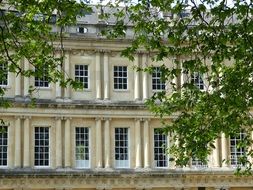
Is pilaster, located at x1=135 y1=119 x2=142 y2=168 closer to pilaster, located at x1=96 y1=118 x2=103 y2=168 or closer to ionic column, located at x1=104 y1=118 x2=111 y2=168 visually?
ionic column, located at x1=104 y1=118 x2=111 y2=168

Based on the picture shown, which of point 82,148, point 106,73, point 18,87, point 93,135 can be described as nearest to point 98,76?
point 106,73

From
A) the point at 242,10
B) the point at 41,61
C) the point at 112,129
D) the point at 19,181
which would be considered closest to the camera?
the point at 242,10

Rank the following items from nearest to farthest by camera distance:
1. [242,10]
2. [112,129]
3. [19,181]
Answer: [242,10], [19,181], [112,129]

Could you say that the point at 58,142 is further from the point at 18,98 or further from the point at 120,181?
the point at 120,181

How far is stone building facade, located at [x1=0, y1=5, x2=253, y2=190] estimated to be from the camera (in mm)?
33188

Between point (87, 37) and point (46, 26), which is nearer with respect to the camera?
point (46, 26)

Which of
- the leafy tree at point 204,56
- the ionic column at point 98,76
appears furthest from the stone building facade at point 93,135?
the leafy tree at point 204,56

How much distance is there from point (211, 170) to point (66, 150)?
8.01 metres

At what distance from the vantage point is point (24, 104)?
109 ft

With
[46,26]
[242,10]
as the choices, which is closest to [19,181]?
[46,26]

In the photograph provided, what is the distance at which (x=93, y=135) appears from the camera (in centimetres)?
3453

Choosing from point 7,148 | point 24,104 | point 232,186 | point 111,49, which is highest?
point 111,49

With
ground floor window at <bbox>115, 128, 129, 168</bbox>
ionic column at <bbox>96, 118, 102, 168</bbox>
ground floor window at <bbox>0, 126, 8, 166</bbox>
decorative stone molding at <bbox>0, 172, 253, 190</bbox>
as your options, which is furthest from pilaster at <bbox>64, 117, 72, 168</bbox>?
ground floor window at <bbox>0, 126, 8, 166</bbox>

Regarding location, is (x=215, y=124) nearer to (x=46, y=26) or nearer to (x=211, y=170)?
(x=46, y=26)
